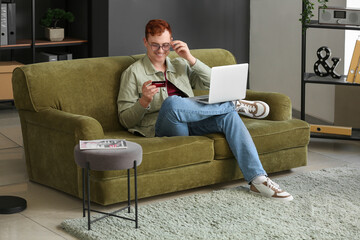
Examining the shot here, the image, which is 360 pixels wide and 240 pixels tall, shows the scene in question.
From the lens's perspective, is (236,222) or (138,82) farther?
(138,82)

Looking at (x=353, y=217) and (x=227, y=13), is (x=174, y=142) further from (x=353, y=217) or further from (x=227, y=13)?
(x=227, y=13)

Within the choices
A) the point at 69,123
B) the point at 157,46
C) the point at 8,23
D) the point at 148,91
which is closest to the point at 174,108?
the point at 148,91

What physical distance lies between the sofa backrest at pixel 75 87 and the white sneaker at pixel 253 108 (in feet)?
2.48

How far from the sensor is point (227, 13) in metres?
6.60

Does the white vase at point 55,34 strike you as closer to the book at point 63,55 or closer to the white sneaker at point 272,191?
the book at point 63,55

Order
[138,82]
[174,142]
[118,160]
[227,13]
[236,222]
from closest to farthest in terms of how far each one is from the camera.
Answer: [118,160]
[236,222]
[174,142]
[138,82]
[227,13]

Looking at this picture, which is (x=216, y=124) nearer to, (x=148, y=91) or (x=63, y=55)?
(x=148, y=91)

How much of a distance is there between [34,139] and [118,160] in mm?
1006

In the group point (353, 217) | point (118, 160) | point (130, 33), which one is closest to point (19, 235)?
point (118, 160)

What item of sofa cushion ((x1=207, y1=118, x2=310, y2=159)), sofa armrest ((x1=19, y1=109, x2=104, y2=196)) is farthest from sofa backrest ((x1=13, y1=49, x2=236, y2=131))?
sofa cushion ((x1=207, y1=118, x2=310, y2=159))

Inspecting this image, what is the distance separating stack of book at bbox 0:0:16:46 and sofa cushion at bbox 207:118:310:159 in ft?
8.86

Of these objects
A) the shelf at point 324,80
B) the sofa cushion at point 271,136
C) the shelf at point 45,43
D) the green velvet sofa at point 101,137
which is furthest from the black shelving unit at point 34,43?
the sofa cushion at point 271,136

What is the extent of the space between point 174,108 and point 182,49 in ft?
1.50

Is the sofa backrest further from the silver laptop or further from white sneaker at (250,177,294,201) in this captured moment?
white sneaker at (250,177,294,201)
